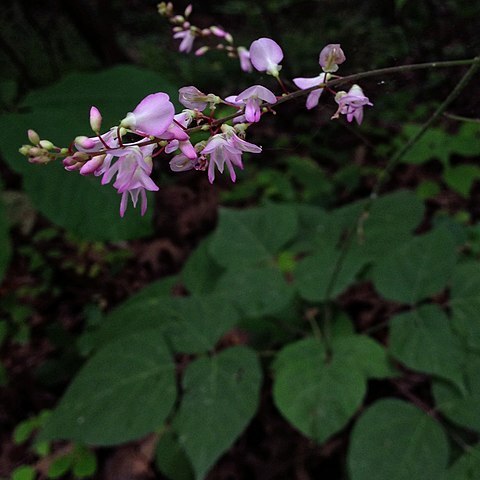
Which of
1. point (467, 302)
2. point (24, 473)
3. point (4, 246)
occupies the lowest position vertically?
point (24, 473)

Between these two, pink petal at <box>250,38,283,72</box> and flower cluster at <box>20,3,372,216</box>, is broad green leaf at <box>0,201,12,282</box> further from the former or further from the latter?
pink petal at <box>250,38,283,72</box>

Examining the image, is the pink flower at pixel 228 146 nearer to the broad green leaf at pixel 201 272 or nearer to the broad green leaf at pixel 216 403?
the broad green leaf at pixel 216 403

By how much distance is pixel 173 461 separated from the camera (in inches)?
66.9

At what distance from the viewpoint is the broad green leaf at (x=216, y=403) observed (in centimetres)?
143

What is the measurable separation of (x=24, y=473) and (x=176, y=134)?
1906mm

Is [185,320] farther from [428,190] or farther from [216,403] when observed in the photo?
[428,190]

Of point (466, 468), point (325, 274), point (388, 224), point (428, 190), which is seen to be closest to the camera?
point (466, 468)

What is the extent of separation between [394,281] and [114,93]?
132 centimetres

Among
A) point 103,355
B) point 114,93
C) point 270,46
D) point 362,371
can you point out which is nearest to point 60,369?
point 103,355

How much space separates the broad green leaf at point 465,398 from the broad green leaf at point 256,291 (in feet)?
1.88

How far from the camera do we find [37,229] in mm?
3213

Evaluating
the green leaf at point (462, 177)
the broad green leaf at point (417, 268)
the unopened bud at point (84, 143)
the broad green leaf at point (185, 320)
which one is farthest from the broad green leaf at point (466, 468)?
the green leaf at point (462, 177)

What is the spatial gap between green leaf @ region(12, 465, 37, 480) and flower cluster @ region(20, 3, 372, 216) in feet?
5.69

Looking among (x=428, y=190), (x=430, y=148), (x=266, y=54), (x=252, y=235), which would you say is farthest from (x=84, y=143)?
(x=428, y=190)
